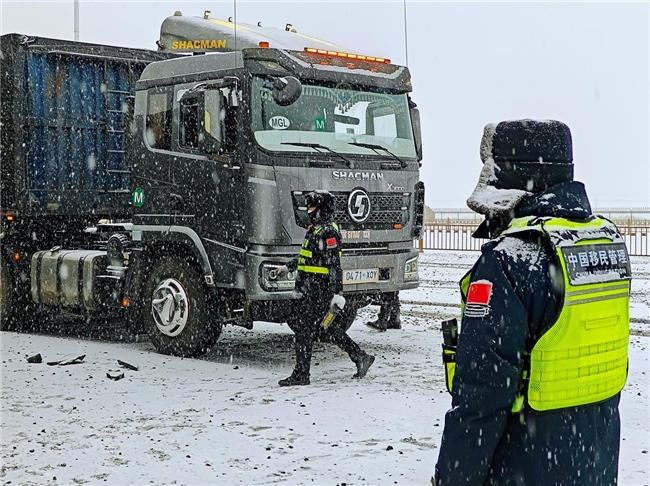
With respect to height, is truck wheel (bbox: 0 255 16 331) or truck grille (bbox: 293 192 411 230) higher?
truck grille (bbox: 293 192 411 230)

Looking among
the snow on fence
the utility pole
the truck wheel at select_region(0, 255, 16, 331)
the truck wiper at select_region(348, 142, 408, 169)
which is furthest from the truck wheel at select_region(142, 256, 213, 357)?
the snow on fence

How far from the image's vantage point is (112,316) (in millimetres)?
11219

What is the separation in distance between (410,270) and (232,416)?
11.6 ft

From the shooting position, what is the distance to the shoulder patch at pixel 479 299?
2.73 m

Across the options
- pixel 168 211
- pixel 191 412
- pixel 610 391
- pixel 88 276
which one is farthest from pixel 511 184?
pixel 88 276

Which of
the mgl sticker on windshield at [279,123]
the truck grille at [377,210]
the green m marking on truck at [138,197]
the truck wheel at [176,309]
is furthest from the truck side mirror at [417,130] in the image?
the green m marking on truck at [138,197]

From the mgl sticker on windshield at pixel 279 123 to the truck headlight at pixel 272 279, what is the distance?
1.36 meters

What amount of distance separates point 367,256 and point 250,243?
131cm

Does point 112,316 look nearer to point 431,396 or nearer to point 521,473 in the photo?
point 431,396

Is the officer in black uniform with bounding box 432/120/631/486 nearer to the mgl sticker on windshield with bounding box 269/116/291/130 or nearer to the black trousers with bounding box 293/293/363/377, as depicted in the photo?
the black trousers with bounding box 293/293/363/377

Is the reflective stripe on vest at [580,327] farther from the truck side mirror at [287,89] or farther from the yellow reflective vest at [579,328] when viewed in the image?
the truck side mirror at [287,89]

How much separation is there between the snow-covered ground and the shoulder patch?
3026 millimetres

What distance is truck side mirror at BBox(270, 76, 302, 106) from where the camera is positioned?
9047mm

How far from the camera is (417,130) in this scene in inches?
409
